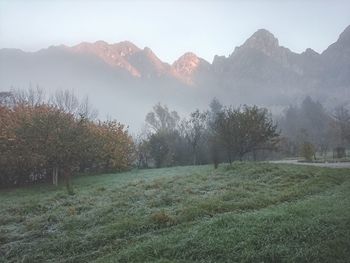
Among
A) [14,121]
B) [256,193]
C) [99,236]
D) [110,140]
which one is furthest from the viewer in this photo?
[110,140]

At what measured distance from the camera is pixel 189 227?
12.6 meters

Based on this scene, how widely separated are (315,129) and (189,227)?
95.8m

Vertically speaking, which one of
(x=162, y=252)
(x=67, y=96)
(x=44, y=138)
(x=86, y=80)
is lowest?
(x=162, y=252)

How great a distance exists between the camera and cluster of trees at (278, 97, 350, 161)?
234 ft

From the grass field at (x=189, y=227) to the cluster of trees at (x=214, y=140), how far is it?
17.9 metres

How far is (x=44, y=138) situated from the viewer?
37.5m

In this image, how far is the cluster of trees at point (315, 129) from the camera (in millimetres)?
71438

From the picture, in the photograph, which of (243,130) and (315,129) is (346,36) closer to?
(315,129)

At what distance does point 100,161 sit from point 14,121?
1586cm

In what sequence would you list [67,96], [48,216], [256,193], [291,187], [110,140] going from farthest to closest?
[67,96] < [110,140] < [291,187] < [256,193] < [48,216]

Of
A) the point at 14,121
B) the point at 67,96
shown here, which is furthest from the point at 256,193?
the point at 67,96

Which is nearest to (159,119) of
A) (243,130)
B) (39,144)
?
(243,130)

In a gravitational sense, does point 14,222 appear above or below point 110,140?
below

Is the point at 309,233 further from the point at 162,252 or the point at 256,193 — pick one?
the point at 256,193
